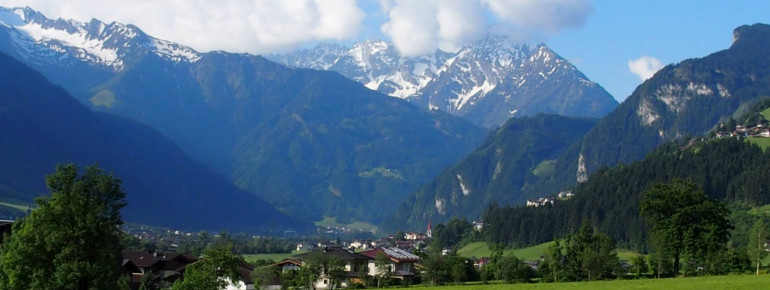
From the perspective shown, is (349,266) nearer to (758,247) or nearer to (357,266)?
(357,266)

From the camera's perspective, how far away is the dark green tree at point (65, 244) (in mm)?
57094

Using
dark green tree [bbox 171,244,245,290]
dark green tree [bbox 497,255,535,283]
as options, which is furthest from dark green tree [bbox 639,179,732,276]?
dark green tree [bbox 171,244,245,290]

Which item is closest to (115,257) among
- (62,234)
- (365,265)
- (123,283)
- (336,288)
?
(62,234)

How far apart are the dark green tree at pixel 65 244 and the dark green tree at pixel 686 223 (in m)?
60.3

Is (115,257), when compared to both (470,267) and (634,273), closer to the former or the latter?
(634,273)

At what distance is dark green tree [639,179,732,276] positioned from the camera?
9831 centimetres

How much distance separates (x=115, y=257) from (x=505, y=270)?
6717 centimetres

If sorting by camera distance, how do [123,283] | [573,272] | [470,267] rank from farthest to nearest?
[470,267] < [573,272] < [123,283]

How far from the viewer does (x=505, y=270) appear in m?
120

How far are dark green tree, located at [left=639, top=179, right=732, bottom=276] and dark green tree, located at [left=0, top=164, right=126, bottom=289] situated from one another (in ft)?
198

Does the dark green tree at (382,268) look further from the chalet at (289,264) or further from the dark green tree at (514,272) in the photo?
Answer: the dark green tree at (514,272)

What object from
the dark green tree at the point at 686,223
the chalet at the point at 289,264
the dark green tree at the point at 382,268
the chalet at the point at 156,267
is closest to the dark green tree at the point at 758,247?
the dark green tree at the point at 686,223

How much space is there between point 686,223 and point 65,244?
65107 mm

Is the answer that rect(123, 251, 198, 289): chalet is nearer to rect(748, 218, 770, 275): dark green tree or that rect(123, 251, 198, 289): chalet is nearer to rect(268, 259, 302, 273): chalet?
rect(268, 259, 302, 273): chalet
